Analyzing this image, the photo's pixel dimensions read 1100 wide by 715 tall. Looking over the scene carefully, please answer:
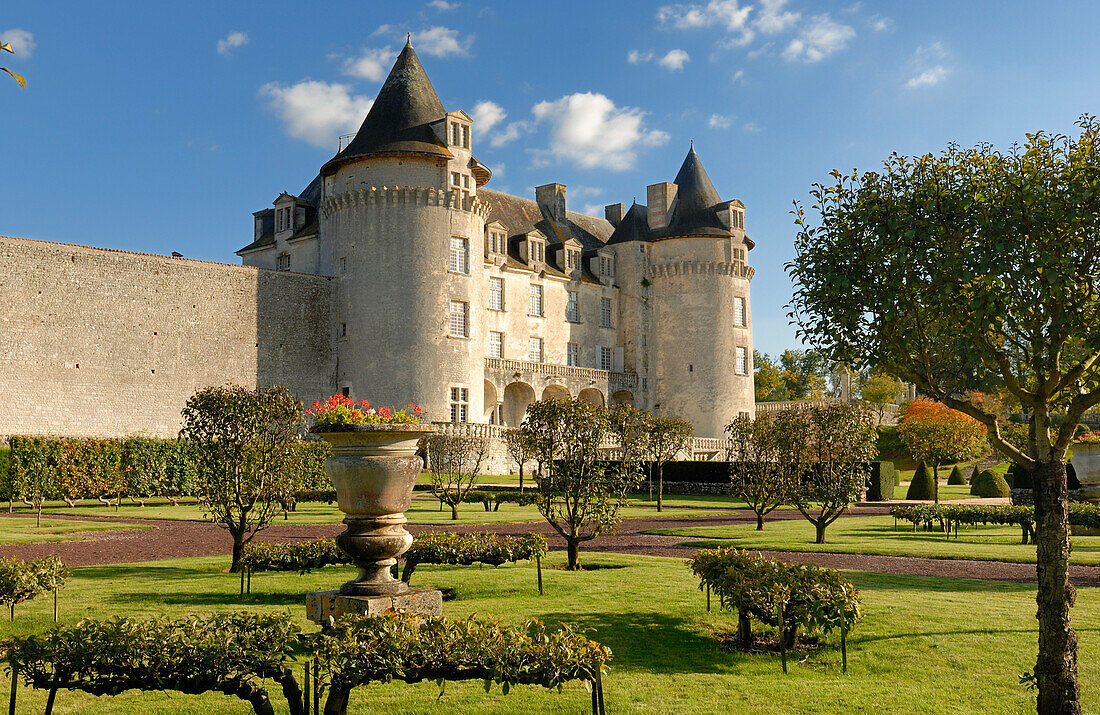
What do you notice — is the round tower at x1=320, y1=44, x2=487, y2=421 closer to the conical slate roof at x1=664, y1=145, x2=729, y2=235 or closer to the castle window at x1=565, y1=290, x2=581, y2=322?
the castle window at x1=565, y1=290, x2=581, y2=322

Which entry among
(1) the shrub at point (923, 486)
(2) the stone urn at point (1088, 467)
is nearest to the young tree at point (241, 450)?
(2) the stone urn at point (1088, 467)

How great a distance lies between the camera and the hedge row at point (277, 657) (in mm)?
5844

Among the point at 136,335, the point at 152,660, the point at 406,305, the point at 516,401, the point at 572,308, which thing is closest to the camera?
the point at 152,660

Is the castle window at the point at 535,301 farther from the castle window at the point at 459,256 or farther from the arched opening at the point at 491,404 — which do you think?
the castle window at the point at 459,256

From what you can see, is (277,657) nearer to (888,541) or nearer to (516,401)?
(888,541)

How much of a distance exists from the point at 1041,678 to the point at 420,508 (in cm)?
2297

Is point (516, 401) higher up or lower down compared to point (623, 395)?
lower down

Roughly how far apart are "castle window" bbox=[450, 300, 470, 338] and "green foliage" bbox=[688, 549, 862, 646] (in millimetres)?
37633

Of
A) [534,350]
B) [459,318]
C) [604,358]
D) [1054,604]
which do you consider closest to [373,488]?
[1054,604]

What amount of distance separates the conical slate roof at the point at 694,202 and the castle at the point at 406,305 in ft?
0.48

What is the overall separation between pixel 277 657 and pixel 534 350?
49334mm

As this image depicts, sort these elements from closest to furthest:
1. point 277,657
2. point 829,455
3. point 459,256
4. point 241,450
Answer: point 277,657, point 241,450, point 829,455, point 459,256

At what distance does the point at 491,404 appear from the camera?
5094 cm

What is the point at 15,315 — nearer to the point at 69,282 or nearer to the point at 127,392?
the point at 69,282
